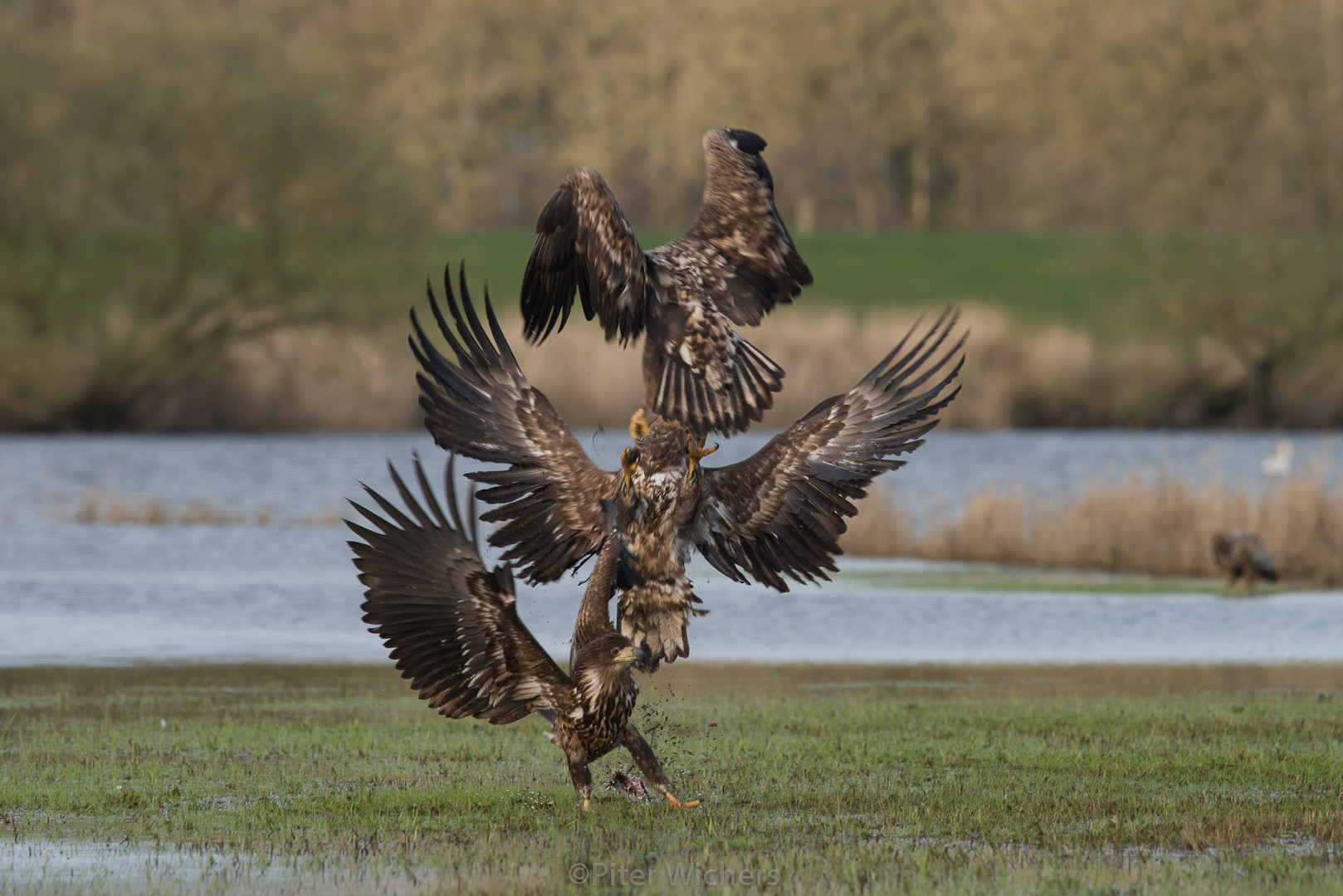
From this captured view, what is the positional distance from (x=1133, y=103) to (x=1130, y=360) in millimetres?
14194

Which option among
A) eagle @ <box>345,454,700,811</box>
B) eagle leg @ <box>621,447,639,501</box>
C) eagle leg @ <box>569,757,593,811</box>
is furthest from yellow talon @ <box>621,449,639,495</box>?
eagle leg @ <box>569,757,593,811</box>

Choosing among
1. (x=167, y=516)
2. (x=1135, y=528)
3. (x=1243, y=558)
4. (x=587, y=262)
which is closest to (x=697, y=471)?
(x=587, y=262)

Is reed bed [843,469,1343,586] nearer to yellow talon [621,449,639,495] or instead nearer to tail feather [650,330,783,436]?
tail feather [650,330,783,436]

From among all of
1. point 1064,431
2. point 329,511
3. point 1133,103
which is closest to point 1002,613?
point 329,511

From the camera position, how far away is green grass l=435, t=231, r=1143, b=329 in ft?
185

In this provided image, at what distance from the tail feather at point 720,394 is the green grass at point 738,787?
5.11 ft

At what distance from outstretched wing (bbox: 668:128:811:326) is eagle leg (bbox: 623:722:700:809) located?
1.83 metres

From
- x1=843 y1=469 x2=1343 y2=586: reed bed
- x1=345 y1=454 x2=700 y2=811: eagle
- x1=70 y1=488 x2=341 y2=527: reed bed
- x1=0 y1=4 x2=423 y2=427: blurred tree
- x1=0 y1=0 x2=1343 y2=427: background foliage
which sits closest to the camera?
x1=345 y1=454 x2=700 y2=811: eagle

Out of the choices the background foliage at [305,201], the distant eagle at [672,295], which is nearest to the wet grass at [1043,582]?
the distant eagle at [672,295]

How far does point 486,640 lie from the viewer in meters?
8.05

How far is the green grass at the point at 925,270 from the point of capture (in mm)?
56500

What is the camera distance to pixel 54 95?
114ft

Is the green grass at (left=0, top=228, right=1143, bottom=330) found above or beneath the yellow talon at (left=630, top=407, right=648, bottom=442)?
above

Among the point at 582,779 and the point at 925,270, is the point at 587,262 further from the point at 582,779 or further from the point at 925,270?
the point at 925,270
